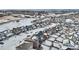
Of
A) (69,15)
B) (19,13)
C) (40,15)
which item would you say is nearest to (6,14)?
(19,13)

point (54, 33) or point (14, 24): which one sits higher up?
point (14, 24)

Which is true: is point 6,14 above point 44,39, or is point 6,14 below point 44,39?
above
